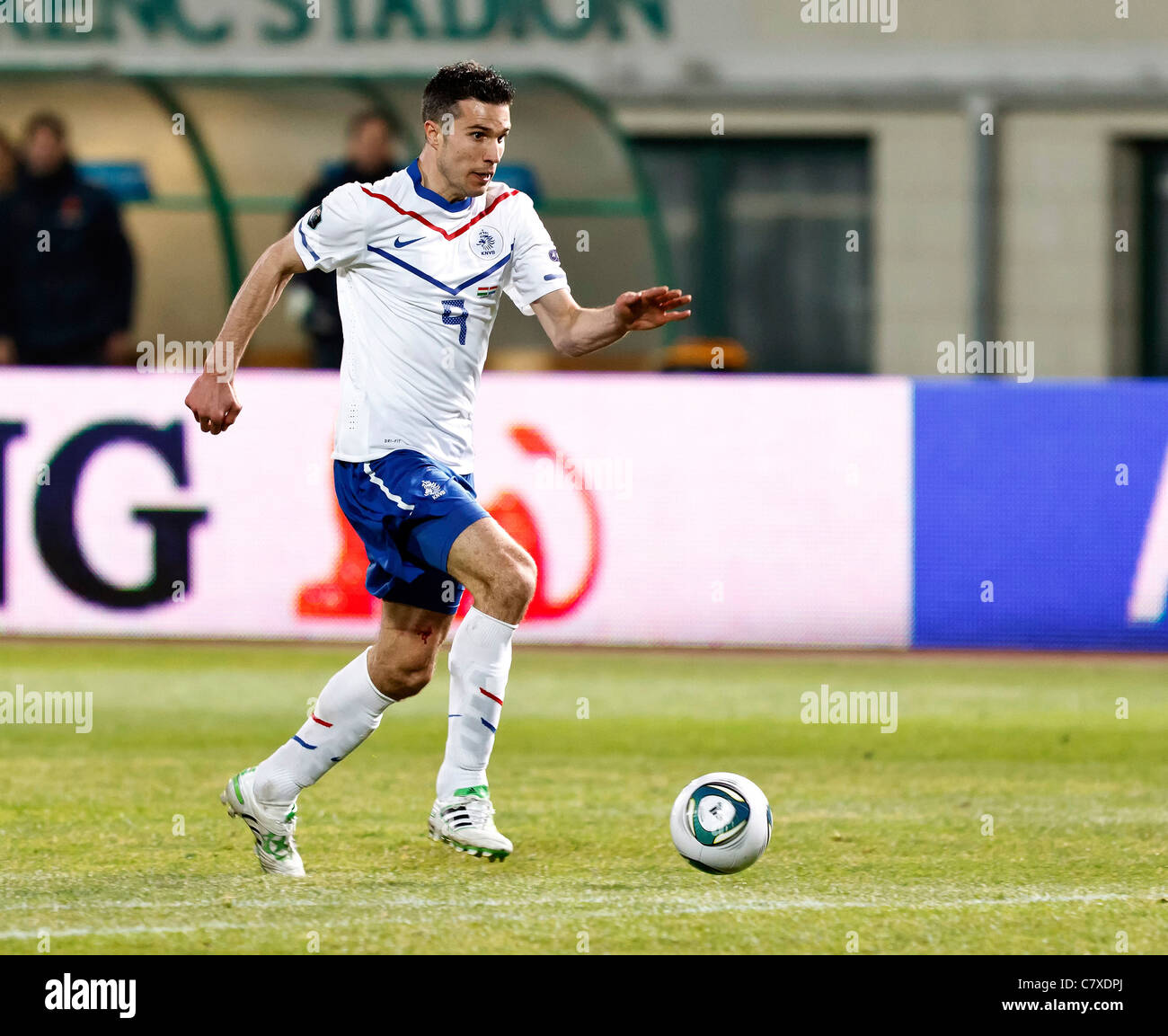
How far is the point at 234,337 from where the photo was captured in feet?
20.0

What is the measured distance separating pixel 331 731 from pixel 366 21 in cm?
1621

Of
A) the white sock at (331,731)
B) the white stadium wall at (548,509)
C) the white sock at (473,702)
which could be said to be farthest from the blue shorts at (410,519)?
the white stadium wall at (548,509)

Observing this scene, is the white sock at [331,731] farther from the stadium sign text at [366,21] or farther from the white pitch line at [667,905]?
the stadium sign text at [366,21]

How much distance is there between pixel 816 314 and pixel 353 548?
34.8ft

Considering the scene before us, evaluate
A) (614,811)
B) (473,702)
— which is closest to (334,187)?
(614,811)

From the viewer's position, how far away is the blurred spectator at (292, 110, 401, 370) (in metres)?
12.7

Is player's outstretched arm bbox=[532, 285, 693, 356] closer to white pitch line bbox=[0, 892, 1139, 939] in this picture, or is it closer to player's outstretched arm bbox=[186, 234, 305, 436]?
player's outstretched arm bbox=[186, 234, 305, 436]

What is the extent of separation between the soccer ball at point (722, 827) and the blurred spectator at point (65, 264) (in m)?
8.06

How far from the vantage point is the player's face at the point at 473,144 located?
621 cm

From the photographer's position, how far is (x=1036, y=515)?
1210 centimetres

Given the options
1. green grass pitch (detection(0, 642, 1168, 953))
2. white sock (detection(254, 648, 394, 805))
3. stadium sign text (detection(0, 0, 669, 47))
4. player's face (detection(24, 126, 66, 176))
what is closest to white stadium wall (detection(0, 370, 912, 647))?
green grass pitch (detection(0, 642, 1168, 953))

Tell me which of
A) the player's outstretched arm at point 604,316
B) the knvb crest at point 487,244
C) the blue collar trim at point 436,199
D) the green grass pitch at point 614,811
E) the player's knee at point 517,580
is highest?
the blue collar trim at point 436,199

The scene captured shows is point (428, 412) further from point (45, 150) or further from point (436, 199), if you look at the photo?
point (45, 150)
